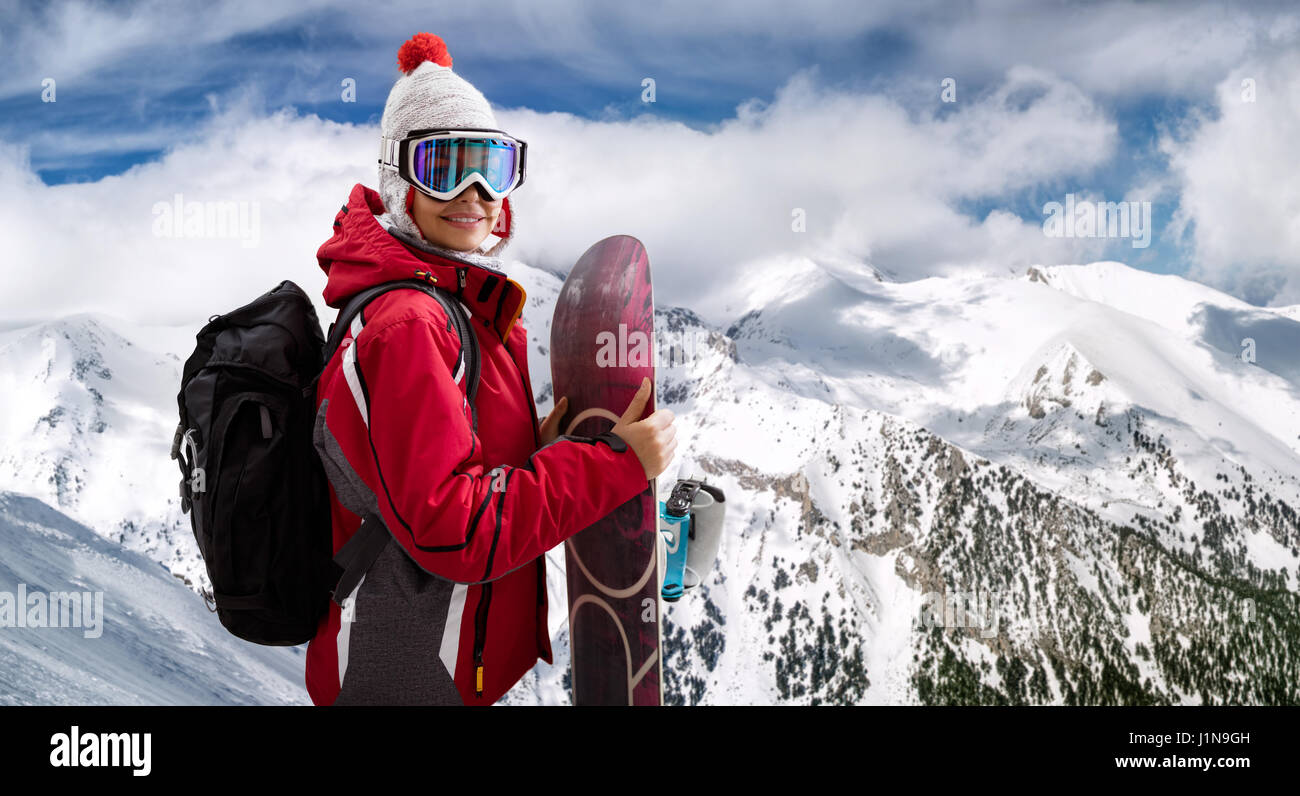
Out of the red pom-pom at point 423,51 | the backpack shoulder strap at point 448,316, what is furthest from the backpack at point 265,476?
the red pom-pom at point 423,51

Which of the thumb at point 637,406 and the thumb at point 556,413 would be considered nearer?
the thumb at point 637,406

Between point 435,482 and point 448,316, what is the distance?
55cm

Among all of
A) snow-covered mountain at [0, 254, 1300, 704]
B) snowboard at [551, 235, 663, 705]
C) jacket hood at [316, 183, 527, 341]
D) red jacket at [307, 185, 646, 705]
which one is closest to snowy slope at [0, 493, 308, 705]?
snowboard at [551, 235, 663, 705]

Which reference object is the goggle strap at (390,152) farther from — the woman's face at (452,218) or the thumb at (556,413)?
the thumb at (556,413)

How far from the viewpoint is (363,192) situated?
116 inches

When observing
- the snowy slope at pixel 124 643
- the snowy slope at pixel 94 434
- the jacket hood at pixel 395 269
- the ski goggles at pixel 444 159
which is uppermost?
the snowy slope at pixel 94 434

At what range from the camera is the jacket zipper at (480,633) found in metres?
2.79

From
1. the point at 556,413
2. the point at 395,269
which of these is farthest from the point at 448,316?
the point at 556,413

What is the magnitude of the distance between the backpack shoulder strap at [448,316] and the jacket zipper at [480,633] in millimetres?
613

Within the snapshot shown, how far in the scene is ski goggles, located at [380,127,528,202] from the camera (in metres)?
2.83

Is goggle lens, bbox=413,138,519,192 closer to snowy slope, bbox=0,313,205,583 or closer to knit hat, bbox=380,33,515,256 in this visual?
knit hat, bbox=380,33,515,256

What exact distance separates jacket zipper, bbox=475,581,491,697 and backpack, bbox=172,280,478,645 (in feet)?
1.39

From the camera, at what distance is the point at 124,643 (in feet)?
42.7

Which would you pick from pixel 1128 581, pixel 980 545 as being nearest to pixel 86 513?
pixel 980 545
